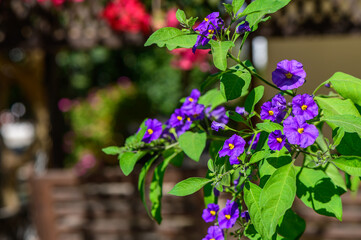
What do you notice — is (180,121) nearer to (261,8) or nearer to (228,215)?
(228,215)

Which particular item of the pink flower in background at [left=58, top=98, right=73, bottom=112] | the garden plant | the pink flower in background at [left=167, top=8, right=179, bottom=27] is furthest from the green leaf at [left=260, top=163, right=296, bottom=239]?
the pink flower in background at [left=58, top=98, right=73, bottom=112]

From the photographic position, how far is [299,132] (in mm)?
931

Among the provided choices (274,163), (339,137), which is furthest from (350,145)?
(274,163)

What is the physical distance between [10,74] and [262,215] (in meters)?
5.31

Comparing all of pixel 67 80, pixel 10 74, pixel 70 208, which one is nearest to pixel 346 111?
pixel 70 208

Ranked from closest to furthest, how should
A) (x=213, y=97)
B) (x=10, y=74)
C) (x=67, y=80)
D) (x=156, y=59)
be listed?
(x=213, y=97)
(x=10, y=74)
(x=67, y=80)
(x=156, y=59)

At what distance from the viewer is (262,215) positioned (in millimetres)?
886

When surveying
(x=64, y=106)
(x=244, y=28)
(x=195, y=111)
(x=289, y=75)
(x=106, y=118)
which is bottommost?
(x=64, y=106)

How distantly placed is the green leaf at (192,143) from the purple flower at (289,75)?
0.85 ft

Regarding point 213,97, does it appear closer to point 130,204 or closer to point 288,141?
point 288,141

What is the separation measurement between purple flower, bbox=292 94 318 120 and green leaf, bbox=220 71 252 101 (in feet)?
0.36

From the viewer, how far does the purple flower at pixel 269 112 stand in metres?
1.01

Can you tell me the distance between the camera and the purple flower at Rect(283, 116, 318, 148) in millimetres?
922

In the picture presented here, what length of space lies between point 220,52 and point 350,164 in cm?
34
